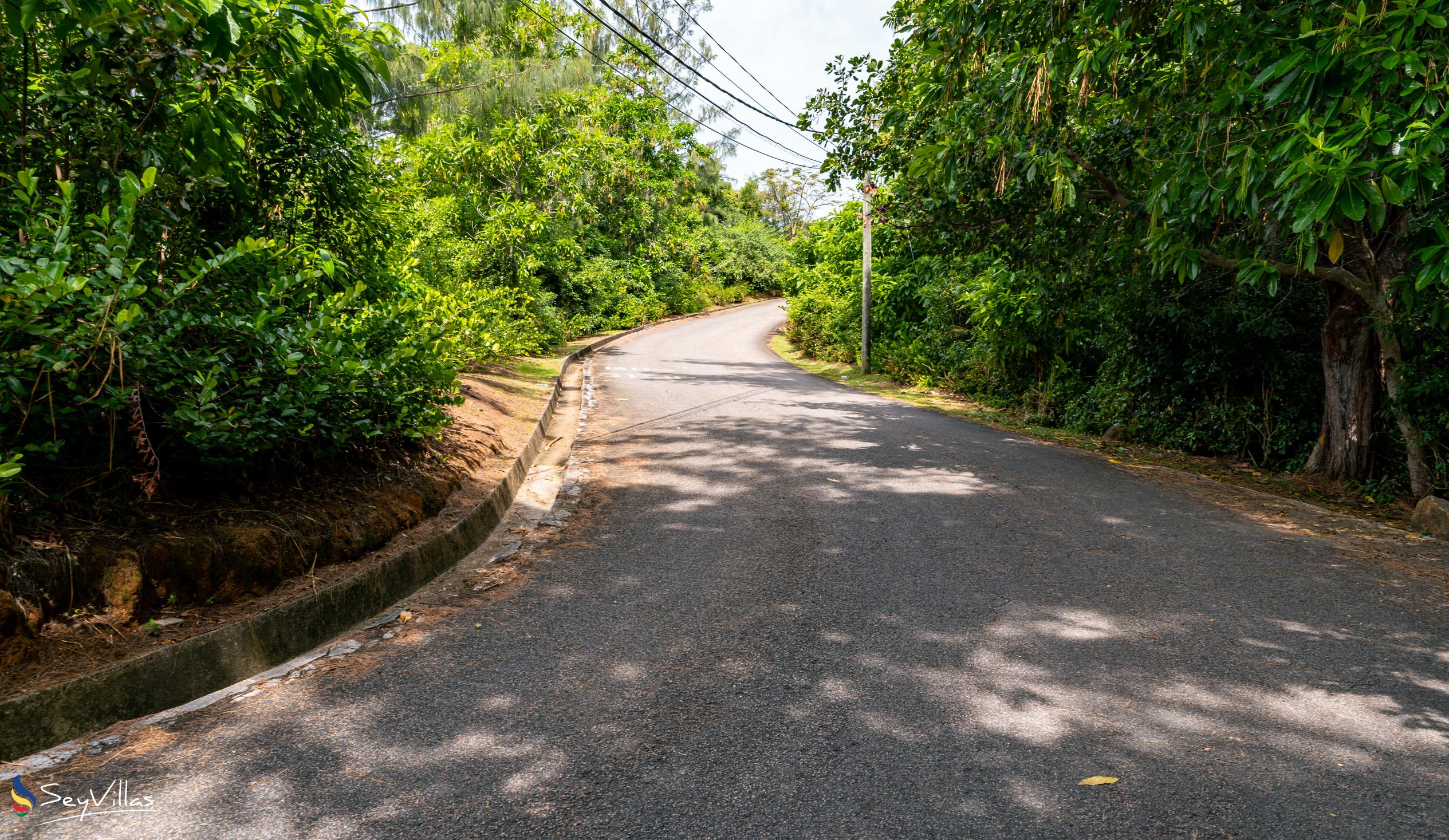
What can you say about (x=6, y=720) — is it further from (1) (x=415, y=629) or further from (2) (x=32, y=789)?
(1) (x=415, y=629)

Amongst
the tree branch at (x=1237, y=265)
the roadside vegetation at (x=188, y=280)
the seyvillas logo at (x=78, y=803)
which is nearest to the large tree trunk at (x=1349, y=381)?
the tree branch at (x=1237, y=265)

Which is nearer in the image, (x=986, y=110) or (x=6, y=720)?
(x=6, y=720)

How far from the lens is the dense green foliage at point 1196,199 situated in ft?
14.3

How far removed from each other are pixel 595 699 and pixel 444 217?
17.1 meters

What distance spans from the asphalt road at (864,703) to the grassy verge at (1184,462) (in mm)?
1844

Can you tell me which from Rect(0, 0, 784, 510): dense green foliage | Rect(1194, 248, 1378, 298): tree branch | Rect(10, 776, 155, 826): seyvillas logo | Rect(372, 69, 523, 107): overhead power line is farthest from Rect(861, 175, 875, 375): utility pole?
Rect(10, 776, 155, 826): seyvillas logo

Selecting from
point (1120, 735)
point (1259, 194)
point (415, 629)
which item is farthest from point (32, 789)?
point (1259, 194)

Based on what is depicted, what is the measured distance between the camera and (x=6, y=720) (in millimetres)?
2852

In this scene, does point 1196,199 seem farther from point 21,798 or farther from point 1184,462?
point 21,798

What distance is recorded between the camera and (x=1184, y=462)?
9.57m

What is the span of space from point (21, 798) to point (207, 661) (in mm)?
849

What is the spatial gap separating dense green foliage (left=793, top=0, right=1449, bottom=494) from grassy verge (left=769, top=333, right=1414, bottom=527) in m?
0.27

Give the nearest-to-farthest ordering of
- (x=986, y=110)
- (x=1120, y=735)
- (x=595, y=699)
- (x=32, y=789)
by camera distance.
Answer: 1. (x=32, y=789)
2. (x=1120, y=735)
3. (x=595, y=699)
4. (x=986, y=110)

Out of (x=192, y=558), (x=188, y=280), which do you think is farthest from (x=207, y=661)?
(x=188, y=280)
